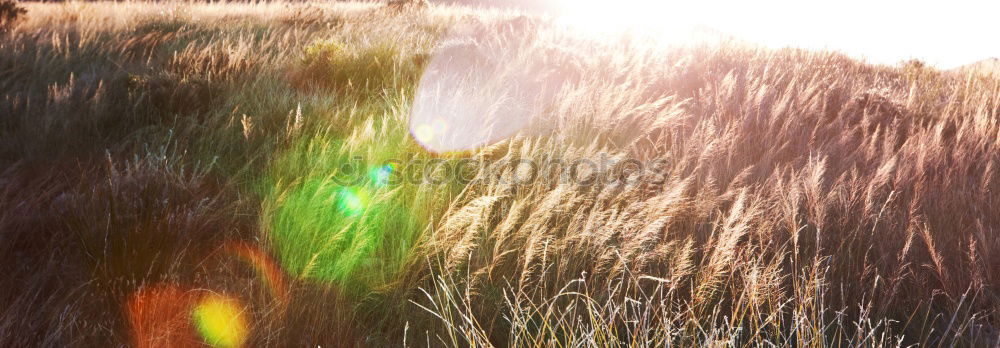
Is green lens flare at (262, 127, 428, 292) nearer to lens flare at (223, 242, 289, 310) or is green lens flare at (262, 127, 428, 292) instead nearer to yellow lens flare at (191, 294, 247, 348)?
lens flare at (223, 242, 289, 310)


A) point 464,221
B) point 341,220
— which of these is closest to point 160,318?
point 341,220

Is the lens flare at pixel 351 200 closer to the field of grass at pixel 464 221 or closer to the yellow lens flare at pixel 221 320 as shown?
the field of grass at pixel 464 221

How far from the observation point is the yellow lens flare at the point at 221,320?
61.4 inches

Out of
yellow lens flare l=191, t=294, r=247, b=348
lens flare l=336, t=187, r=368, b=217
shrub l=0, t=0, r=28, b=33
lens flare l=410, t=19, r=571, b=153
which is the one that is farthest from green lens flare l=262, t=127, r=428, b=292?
shrub l=0, t=0, r=28, b=33

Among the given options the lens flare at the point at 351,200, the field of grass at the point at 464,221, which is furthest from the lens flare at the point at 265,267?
the lens flare at the point at 351,200

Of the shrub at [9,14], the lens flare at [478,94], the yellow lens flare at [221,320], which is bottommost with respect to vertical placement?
the yellow lens flare at [221,320]

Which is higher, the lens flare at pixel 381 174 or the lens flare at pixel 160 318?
the lens flare at pixel 381 174

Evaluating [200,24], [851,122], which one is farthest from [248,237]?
[200,24]

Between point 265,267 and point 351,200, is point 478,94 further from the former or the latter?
point 265,267

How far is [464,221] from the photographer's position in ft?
5.87

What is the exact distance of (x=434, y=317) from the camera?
68.6 inches

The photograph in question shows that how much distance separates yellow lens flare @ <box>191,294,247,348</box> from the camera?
1561 millimetres

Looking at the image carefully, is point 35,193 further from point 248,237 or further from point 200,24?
point 200,24

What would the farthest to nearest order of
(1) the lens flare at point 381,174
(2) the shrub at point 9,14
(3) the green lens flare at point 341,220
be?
1. (2) the shrub at point 9,14
2. (1) the lens flare at point 381,174
3. (3) the green lens flare at point 341,220
